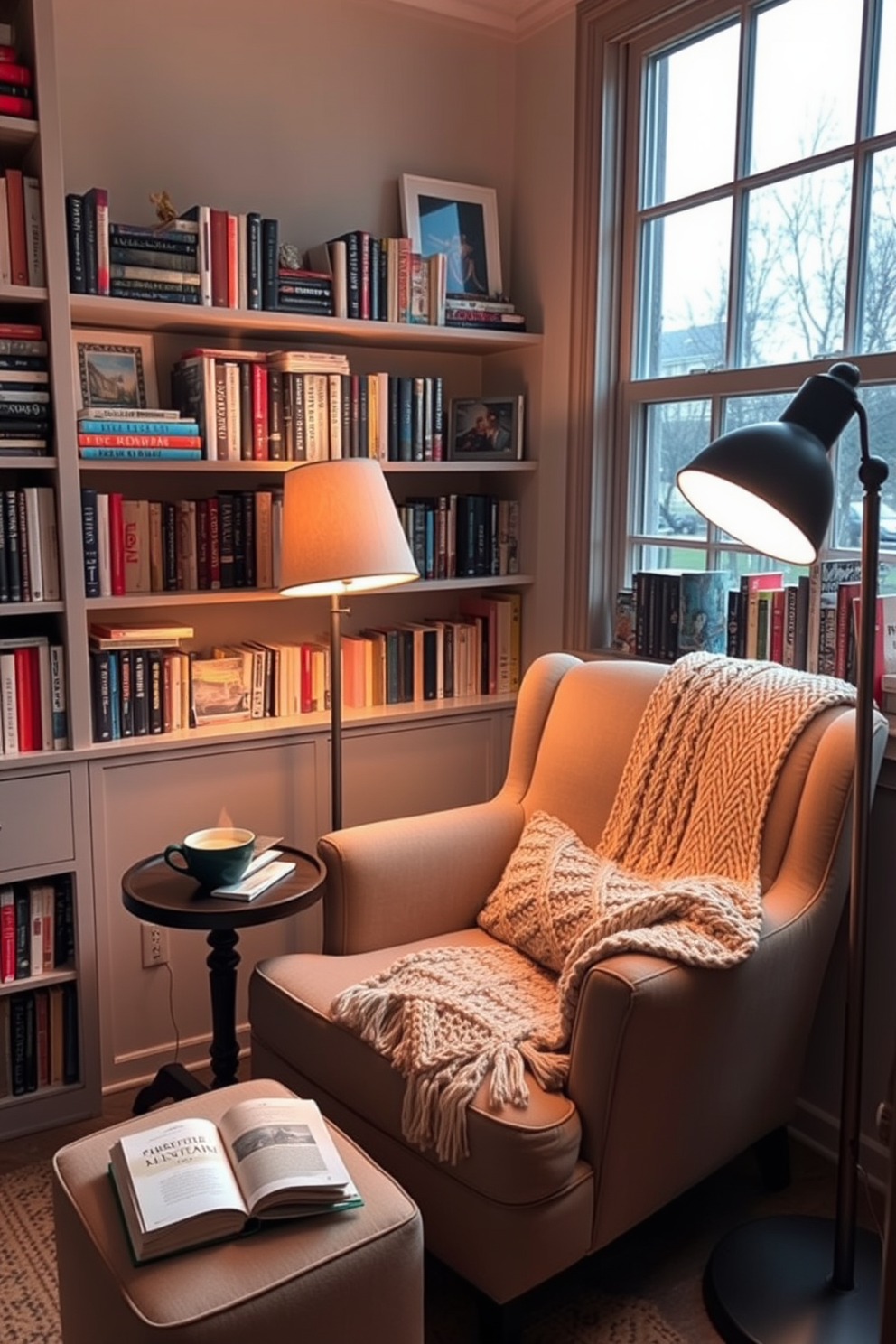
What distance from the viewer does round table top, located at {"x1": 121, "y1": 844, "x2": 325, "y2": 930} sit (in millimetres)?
1962

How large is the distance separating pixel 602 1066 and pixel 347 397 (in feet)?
5.35

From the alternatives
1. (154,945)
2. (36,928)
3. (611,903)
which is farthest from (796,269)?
(36,928)

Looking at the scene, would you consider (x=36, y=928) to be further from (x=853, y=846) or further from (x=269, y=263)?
(x=853, y=846)

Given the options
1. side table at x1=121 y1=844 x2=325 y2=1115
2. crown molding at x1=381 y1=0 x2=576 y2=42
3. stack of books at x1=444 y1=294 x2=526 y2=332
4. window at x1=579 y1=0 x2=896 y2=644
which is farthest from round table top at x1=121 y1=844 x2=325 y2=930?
crown molding at x1=381 y1=0 x2=576 y2=42

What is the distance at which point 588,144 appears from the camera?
2.72 m

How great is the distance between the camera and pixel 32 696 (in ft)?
7.53

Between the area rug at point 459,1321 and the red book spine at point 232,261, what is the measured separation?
1.89m

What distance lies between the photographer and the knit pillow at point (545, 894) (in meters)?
2.01

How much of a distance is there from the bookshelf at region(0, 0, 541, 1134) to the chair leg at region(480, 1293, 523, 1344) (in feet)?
3.52

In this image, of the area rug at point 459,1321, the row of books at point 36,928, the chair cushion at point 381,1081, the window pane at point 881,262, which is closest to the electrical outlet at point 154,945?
the row of books at point 36,928

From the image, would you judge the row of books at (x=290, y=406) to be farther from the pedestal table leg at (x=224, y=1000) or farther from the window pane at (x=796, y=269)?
the pedestal table leg at (x=224, y=1000)

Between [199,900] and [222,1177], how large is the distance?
658 millimetres

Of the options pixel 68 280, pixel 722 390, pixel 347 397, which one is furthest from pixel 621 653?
pixel 68 280

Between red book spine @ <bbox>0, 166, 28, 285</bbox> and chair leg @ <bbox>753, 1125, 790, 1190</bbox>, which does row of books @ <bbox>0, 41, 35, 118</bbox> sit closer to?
red book spine @ <bbox>0, 166, 28, 285</bbox>
